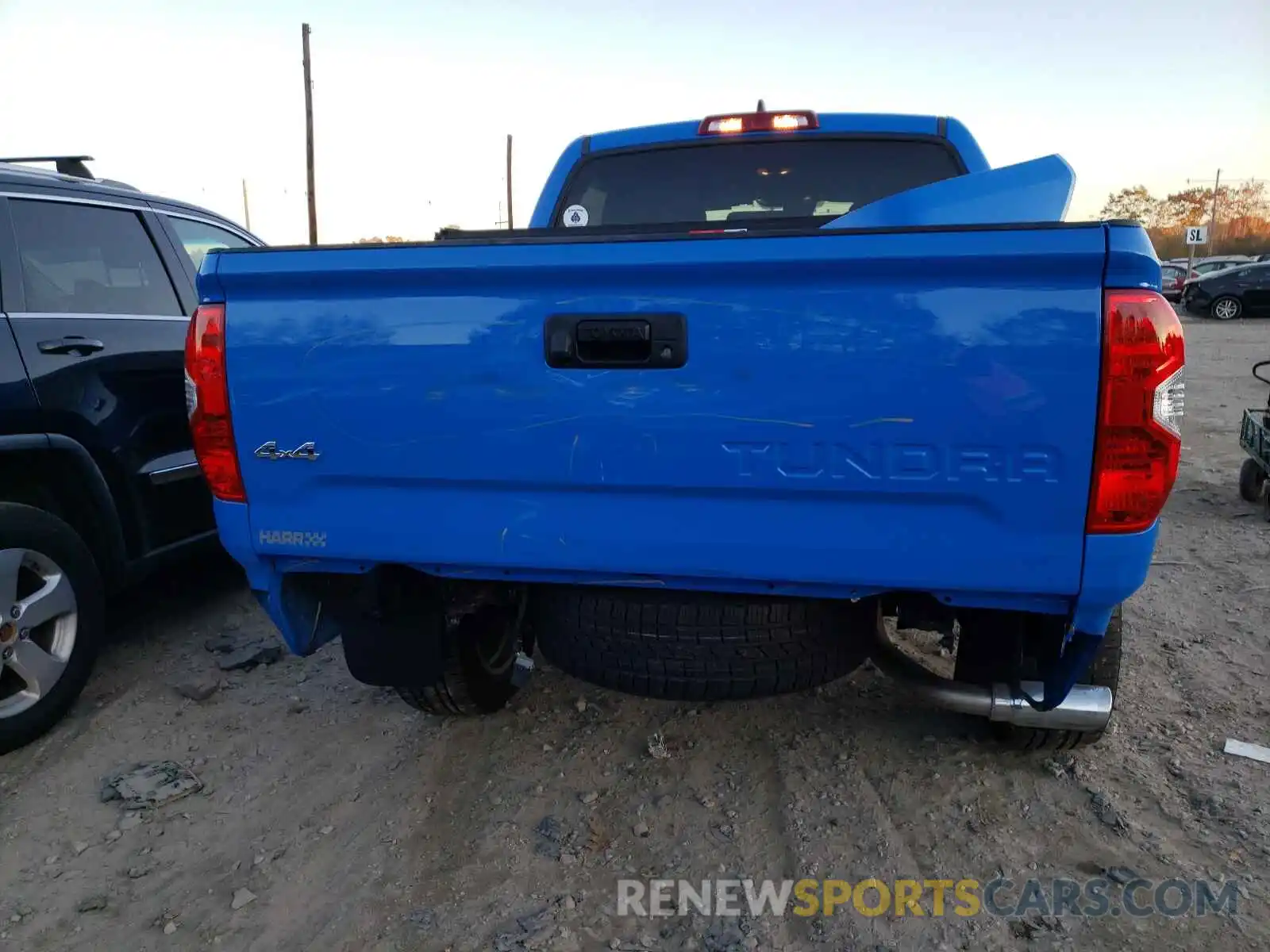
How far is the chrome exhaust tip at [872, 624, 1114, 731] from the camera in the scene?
7.48ft

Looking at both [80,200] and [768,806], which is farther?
[80,200]

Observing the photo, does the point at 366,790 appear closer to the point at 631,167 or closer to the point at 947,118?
the point at 631,167

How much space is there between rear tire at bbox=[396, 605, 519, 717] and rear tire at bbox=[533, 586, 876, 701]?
1.75 feet

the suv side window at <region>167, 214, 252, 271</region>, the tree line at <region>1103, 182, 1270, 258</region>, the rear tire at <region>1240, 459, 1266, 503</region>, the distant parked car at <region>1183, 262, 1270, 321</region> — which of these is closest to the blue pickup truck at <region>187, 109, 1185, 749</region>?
the suv side window at <region>167, 214, 252, 271</region>

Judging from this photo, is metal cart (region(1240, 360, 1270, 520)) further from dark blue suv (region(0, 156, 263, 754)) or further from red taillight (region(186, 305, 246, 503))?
dark blue suv (region(0, 156, 263, 754))

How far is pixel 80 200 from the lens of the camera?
362cm

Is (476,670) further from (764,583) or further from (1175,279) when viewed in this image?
(1175,279)

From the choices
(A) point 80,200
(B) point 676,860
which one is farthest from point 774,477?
(A) point 80,200

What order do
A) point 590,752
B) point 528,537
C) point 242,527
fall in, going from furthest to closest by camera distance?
point 590,752
point 242,527
point 528,537

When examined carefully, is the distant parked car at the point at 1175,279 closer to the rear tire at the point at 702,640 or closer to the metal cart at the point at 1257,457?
the metal cart at the point at 1257,457

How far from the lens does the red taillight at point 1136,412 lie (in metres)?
1.71

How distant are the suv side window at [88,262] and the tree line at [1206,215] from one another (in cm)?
6847

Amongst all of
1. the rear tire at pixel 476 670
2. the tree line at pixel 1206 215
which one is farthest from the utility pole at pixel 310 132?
the tree line at pixel 1206 215

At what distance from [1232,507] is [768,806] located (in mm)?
5043
